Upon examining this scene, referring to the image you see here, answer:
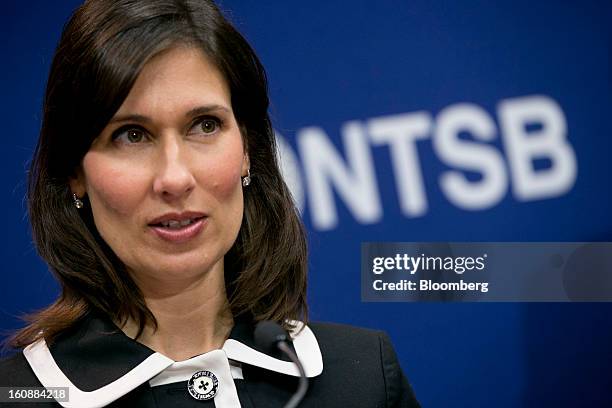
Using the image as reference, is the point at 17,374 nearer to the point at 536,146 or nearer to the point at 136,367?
the point at 136,367

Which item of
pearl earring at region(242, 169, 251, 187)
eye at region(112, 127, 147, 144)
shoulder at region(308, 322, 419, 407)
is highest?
eye at region(112, 127, 147, 144)

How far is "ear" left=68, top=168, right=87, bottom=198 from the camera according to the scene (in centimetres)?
136

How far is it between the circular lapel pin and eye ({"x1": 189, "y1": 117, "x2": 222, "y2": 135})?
0.33m

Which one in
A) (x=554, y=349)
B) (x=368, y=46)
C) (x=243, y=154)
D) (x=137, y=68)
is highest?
(x=368, y=46)

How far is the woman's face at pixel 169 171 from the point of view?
1.25 m

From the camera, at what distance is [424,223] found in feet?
7.98

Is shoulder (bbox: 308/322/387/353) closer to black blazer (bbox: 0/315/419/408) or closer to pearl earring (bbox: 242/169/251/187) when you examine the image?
black blazer (bbox: 0/315/419/408)

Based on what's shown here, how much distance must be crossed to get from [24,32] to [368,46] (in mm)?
907

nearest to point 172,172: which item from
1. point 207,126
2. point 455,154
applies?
point 207,126

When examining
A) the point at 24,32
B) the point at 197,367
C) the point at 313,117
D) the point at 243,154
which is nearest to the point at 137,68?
the point at 243,154

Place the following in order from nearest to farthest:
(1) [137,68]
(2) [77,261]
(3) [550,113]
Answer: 1. (1) [137,68]
2. (2) [77,261]
3. (3) [550,113]

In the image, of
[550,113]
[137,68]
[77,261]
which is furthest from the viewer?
[550,113]

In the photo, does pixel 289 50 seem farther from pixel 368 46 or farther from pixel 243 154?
pixel 243 154

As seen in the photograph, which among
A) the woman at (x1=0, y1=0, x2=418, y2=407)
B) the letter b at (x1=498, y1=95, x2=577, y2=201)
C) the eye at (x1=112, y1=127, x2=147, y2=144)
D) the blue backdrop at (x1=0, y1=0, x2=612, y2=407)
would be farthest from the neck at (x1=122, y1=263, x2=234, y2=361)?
the letter b at (x1=498, y1=95, x2=577, y2=201)
